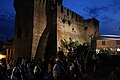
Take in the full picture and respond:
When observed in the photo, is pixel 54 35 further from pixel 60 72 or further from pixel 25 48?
pixel 60 72

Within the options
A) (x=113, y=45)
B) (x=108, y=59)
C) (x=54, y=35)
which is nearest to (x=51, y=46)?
(x=54, y=35)

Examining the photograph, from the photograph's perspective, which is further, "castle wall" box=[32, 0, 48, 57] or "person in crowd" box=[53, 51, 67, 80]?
"castle wall" box=[32, 0, 48, 57]

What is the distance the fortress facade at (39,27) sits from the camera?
86.6 ft

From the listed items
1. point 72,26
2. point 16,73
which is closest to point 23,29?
point 72,26

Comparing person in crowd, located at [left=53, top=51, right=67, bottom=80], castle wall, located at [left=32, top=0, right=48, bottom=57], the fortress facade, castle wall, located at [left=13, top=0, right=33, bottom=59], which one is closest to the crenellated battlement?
the fortress facade

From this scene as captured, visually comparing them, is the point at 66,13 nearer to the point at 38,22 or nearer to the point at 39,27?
the point at 38,22

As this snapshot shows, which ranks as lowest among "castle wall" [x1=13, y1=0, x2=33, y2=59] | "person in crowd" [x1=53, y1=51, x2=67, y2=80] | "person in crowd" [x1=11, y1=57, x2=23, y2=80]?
"person in crowd" [x1=11, y1=57, x2=23, y2=80]

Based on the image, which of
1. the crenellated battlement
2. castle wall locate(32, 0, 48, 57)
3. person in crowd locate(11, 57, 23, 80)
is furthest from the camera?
the crenellated battlement

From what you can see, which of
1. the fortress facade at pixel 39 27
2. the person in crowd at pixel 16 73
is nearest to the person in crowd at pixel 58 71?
the person in crowd at pixel 16 73

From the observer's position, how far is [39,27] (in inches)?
1075

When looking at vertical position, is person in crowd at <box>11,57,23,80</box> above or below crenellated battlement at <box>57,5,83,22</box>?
below

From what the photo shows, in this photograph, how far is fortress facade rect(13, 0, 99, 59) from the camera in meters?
26.4

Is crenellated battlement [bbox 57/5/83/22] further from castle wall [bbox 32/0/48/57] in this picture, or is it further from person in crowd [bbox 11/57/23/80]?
person in crowd [bbox 11/57/23/80]

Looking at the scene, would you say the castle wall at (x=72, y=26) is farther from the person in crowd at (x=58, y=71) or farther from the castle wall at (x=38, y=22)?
the person in crowd at (x=58, y=71)
